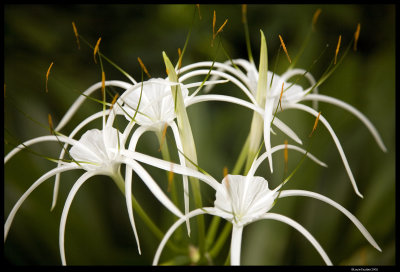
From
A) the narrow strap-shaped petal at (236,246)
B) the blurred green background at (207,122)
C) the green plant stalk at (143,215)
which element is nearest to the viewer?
the narrow strap-shaped petal at (236,246)

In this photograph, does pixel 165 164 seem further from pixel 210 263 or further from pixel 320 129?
pixel 320 129

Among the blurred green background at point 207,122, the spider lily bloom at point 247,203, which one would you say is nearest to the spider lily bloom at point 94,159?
the spider lily bloom at point 247,203

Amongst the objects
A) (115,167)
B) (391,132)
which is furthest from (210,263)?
(391,132)

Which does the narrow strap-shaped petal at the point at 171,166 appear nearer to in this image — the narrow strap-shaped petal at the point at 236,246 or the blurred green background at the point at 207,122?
the narrow strap-shaped petal at the point at 236,246

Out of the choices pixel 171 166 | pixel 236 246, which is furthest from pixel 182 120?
pixel 236 246

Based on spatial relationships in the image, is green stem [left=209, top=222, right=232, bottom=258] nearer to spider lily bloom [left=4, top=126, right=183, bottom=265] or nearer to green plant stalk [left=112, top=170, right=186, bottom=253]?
green plant stalk [left=112, top=170, right=186, bottom=253]
